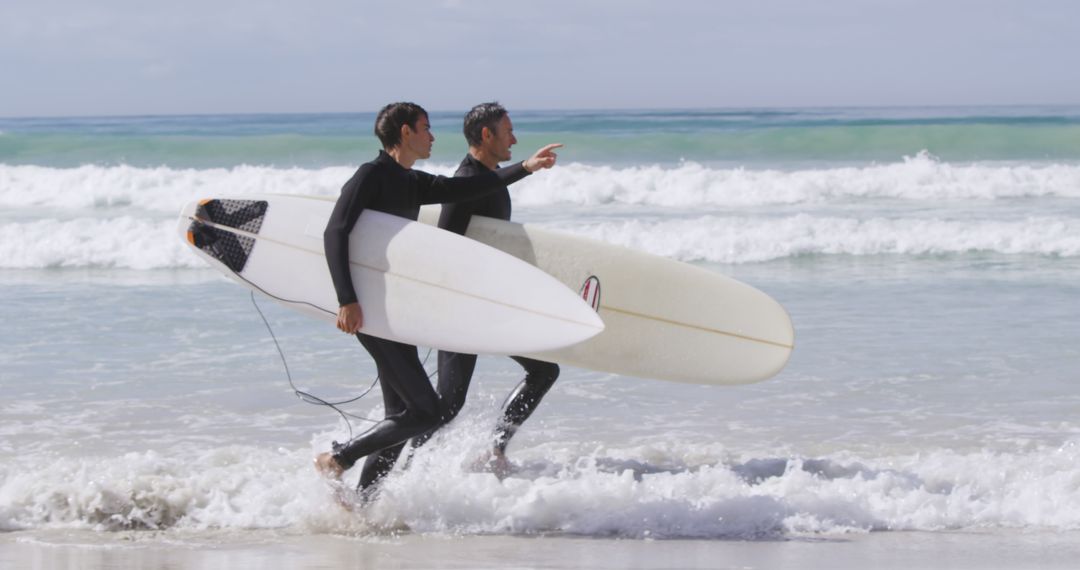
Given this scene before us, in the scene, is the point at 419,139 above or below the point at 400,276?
above

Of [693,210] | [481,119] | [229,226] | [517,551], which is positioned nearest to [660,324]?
[481,119]

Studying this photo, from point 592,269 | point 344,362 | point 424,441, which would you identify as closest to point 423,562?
point 424,441

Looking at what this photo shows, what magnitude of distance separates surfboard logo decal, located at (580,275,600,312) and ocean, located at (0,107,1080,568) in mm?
628

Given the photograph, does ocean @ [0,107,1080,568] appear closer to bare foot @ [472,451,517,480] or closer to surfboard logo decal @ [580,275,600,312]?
bare foot @ [472,451,517,480]

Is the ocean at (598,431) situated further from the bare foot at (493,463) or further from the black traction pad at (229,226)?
the black traction pad at (229,226)

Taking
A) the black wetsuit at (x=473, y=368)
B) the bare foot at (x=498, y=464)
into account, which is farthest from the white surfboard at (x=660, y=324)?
the bare foot at (x=498, y=464)

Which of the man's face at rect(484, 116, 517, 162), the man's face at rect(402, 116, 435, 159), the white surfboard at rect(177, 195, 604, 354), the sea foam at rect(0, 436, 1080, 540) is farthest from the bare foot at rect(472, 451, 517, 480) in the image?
the man's face at rect(402, 116, 435, 159)

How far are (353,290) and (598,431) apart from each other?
1.93m

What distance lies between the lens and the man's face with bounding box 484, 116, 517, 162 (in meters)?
3.92

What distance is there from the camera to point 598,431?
500 centimetres

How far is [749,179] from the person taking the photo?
1669 centimetres

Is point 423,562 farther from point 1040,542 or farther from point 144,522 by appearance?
point 1040,542

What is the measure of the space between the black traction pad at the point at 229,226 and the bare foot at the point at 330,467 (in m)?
0.80

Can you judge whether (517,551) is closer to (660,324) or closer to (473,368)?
(473,368)
